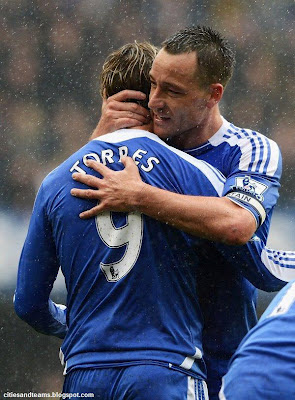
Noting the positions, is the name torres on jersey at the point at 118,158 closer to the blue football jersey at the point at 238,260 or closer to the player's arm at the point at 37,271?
the player's arm at the point at 37,271

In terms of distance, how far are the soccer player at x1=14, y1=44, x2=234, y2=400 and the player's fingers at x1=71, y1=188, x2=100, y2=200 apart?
0.8 inches

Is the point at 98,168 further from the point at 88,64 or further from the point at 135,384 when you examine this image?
the point at 88,64

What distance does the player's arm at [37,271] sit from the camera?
229cm

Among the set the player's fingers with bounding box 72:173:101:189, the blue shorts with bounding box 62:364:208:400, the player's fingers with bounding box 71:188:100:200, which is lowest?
the blue shorts with bounding box 62:364:208:400

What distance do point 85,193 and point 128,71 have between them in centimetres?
48

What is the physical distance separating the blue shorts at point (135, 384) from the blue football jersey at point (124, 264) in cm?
2

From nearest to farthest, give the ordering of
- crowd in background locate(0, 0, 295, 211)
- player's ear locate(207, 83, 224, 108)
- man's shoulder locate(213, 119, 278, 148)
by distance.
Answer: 1. man's shoulder locate(213, 119, 278, 148)
2. player's ear locate(207, 83, 224, 108)
3. crowd in background locate(0, 0, 295, 211)

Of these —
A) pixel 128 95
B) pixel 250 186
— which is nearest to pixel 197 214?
pixel 250 186

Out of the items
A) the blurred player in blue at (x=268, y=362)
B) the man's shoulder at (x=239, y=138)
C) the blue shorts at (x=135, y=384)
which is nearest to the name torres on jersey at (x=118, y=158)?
the man's shoulder at (x=239, y=138)

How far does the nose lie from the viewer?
8.07 feet

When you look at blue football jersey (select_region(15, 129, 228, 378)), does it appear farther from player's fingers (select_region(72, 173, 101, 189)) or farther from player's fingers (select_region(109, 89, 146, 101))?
player's fingers (select_region(109, 89, 146, 101))

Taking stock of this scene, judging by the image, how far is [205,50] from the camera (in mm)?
2658

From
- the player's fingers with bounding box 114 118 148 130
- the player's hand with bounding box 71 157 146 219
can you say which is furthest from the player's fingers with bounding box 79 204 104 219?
the player's fingers with bounding box 114 118 148 130

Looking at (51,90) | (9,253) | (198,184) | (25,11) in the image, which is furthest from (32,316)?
(25,11)
